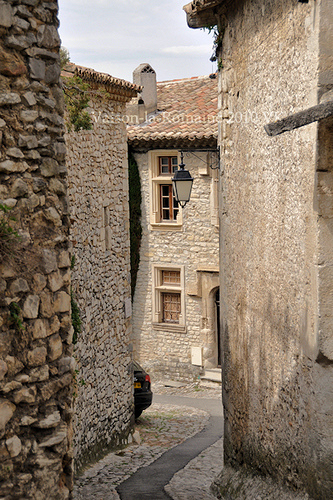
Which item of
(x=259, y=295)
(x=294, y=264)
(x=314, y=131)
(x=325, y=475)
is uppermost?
(x=314, y=131)

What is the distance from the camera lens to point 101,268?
10312 millimetres

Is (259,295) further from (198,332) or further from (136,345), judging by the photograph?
(136,345)

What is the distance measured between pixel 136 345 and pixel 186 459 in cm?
841

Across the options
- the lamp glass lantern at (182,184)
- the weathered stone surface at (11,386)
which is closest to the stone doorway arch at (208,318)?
the lamp glass lantern at (182,184)

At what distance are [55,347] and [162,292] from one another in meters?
14.3

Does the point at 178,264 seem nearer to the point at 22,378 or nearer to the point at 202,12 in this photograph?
the point at 202,12

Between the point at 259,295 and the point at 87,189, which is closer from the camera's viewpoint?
the point at 259,295

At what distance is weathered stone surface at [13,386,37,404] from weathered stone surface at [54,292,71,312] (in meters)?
0.48

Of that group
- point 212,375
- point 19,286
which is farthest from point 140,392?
point 19,286

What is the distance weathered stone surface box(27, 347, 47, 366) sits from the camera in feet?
11.8

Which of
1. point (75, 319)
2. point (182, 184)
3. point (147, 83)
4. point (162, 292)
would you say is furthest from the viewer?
point (147, 83)

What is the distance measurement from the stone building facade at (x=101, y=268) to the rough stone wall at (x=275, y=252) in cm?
237

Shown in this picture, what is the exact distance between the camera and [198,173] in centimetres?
1678

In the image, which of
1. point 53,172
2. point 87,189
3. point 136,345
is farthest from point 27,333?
point 136,345
